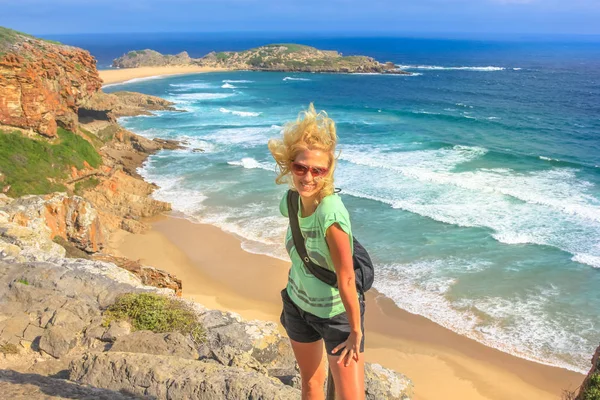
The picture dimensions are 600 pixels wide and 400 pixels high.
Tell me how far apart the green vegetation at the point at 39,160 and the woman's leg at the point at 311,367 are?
15.3 metres

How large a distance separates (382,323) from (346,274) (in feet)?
34.1

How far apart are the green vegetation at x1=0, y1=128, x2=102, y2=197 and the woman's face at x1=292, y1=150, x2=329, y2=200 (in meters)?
15.5

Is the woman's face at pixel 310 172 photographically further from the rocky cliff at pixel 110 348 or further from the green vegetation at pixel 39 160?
the green vegetation at pixel 39 160

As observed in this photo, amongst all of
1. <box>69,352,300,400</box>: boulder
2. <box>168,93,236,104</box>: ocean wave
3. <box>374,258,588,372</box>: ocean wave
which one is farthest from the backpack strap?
<box>168,93,236,104</box>: ocean wave

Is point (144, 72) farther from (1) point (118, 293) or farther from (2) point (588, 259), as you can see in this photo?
(1) point (118, 293)

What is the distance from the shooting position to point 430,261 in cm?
1573

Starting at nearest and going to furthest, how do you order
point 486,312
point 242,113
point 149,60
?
1. point 486,312
2. point 242,113
3. point 149,60

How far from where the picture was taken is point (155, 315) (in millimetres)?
6418

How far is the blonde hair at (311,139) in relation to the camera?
2.98m

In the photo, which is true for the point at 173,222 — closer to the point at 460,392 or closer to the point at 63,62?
the point at 63,62

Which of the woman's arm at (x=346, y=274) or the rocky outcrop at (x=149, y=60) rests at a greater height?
the rocky outcrop at (x=149, y=60)

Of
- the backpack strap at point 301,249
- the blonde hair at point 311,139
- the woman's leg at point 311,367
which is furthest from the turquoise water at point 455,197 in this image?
the blonde hair at point 311,139

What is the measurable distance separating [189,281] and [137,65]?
319 feet

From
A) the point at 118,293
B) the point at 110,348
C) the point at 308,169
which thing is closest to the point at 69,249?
the point at 118,293
